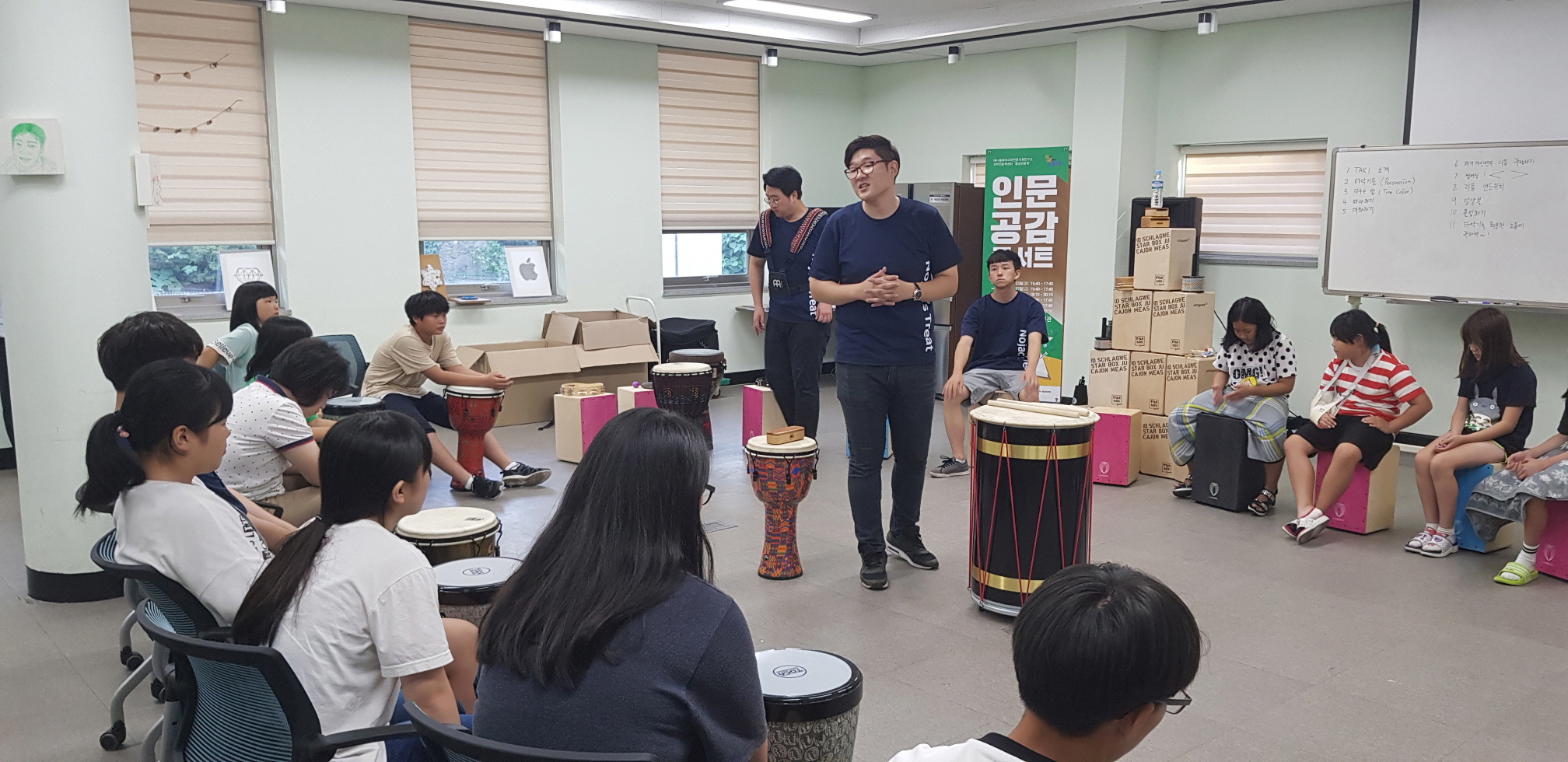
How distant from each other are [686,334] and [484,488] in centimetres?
318

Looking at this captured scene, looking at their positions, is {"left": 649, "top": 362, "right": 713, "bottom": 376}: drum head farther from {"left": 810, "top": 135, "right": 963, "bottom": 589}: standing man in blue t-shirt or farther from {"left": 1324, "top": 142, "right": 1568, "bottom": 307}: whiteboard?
{"left": 1324, "top": 142, "right": 1568, "bottom": 307}: whiteboard

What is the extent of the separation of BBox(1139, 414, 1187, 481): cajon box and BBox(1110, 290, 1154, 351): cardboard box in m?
0.43

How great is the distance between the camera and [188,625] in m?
2.22

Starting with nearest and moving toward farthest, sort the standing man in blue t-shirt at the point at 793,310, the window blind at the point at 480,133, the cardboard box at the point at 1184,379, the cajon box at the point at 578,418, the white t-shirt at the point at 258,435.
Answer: the white t-shirt at the point at 258,435 → the standing man in blue t-shirt at the point at 793,310 → the cardboard box at the point at 1184,379 → the cajon box at the point at 578,418 → the window blind at the point at 480,133

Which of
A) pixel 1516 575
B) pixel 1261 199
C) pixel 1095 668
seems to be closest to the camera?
pixel 1095 668

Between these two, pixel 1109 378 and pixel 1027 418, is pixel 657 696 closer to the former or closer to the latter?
pixel 1027 418

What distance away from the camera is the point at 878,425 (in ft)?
13.9

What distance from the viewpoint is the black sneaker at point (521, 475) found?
6043mm

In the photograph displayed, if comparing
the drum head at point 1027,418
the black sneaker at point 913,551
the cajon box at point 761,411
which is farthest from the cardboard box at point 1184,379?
the drum head at point 1027,418

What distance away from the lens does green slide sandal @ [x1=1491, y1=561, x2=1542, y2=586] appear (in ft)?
14.6

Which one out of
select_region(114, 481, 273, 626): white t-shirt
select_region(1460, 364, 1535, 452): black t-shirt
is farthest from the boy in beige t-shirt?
select_region(1460, 364, 1535, 452): black t-shirt

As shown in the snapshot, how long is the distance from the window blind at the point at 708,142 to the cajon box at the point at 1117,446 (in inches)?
166

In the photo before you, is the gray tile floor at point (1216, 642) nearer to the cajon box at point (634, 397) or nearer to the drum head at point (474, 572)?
the drum head at point (474, 572)

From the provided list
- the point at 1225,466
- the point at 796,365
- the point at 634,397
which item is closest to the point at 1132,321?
the point at 1225,466
